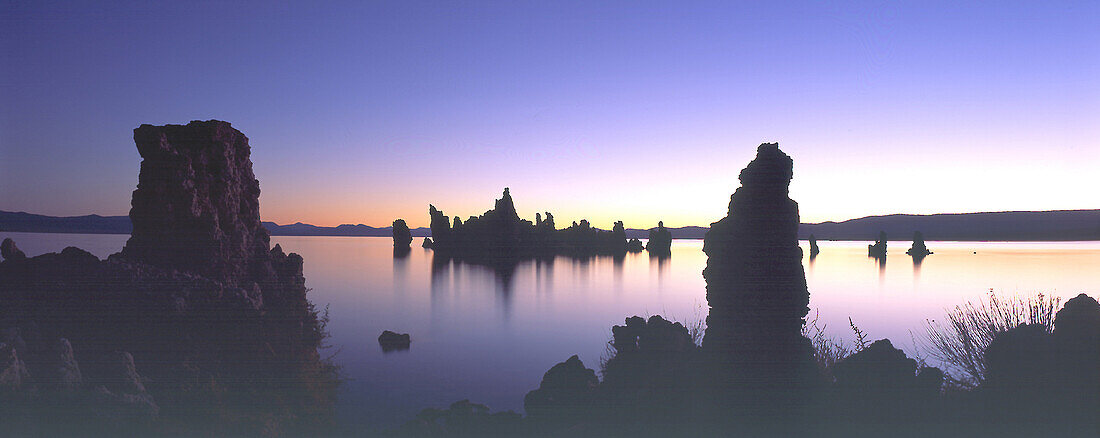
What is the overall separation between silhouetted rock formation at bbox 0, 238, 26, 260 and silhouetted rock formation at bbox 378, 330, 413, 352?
1822cm

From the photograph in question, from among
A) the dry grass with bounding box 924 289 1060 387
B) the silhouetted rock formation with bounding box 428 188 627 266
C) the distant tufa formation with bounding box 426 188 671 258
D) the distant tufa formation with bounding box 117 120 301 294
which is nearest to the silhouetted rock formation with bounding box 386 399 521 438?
the distant tufa formation with bounding box 117 120 301 294

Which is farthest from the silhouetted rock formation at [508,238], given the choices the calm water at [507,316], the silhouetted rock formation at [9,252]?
the silhouetted rock formation at [9,252]

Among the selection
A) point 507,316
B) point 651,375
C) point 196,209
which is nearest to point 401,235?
point 507,316

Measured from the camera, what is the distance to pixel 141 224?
12.2 metres

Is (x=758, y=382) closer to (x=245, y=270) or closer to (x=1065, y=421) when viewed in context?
(x=1065, y=421)

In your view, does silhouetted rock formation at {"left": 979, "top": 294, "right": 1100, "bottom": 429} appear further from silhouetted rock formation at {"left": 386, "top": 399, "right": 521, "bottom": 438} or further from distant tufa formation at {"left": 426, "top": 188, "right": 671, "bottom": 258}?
distant tufa formation at {"left": 426, "top": 188, "right": 671, "bottom": 258}

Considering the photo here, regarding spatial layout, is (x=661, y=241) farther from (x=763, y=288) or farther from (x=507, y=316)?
(x=763, y=288)

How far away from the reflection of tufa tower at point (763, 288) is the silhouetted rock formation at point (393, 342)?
2230 cm

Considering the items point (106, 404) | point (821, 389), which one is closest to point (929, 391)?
point (821, 389)

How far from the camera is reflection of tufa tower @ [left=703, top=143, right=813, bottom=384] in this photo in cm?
1021

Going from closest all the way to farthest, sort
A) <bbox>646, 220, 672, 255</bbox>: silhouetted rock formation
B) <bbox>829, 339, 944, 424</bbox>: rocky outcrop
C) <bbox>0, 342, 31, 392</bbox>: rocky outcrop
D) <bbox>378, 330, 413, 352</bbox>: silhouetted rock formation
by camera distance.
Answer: <bbox>0, 342, 31, 392</bbox>: rocky outcrop → <bbox>829, 339, 944, 424</bbox>: rocky outcrop → <bbox>378, 330, 413, 352</bbox>: silhouetted rock formation → <bbox>646, 220, 672, 255</bbox>: silhouetted rock formation

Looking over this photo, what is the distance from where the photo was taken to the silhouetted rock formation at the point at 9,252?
11000 millimetres

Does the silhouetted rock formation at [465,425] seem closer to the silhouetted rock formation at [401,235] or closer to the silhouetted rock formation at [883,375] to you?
the silhouetted rock formation at [883,375]

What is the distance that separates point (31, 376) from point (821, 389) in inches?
587
